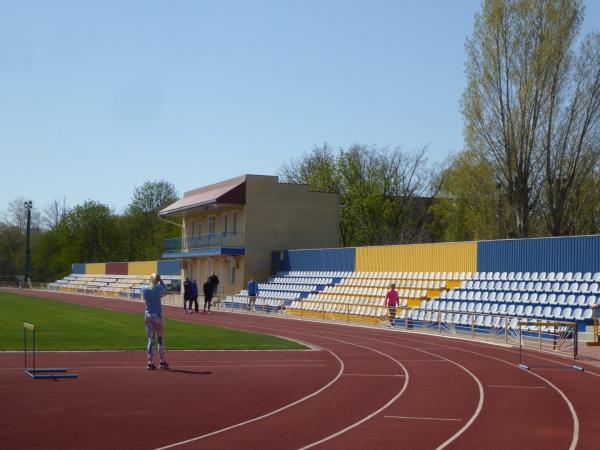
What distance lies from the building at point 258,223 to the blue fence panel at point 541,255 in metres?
20.1

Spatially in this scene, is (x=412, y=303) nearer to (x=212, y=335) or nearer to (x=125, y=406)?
(x=212, y=335)

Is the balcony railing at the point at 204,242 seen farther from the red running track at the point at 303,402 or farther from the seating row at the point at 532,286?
the red running track at the point at 303,402

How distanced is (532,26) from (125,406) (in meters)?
32.6

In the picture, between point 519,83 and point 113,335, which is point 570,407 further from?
point 519,83

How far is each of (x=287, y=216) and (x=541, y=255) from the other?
24.3m

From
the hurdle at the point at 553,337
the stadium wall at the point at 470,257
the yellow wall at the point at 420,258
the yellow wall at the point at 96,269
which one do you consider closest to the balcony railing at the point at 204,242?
the stadium wall at the point at 470,257

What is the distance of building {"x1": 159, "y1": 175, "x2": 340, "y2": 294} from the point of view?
51719 mm

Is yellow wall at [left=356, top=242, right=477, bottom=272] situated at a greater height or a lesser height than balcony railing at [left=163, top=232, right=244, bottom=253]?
lesser

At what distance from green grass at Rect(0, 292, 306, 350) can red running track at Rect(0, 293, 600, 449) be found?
5.60 feet

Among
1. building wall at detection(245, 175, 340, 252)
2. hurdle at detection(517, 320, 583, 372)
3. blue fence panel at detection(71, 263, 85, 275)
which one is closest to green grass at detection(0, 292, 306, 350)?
hurdle at detection(517, 320, 583, 372)

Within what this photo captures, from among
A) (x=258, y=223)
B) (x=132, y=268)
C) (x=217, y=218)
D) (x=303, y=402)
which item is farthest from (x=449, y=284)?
(x=132, y=268)

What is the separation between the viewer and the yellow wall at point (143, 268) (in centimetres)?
7125

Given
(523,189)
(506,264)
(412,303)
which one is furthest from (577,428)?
(523,189)

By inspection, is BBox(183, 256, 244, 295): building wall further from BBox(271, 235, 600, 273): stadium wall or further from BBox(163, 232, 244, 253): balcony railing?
BBox(271, 235, 600, 273): stadium wall
